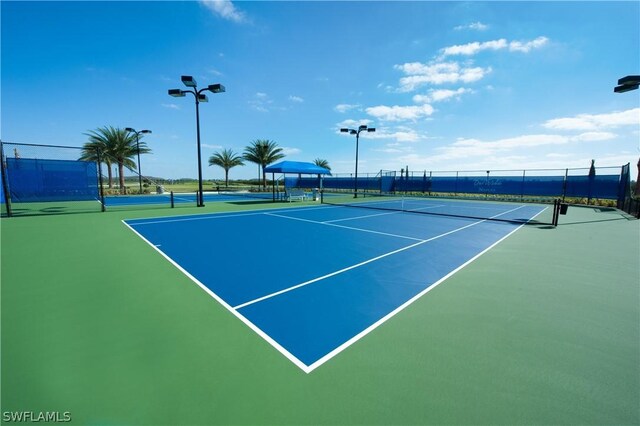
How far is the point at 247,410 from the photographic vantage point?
242cm

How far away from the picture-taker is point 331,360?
10.2ft

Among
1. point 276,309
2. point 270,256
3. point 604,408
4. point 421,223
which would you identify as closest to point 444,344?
point 604,408

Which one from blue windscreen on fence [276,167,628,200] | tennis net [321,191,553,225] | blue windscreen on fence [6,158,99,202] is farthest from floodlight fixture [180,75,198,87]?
blue windscreen on fence [276,167,628,200]

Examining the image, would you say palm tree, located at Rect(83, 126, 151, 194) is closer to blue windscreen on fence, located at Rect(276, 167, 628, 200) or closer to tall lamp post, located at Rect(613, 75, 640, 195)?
blue windscreen on fence, located at Rect(276, 167, 628, 200)

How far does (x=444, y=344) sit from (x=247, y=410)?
2449 millimetres

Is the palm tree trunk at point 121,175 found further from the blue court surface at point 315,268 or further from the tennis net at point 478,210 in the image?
the blue court surface at point 315,268

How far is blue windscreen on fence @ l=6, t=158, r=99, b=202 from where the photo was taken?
14219mm

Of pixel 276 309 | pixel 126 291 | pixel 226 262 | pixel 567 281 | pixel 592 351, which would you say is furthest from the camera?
pixel 226 262

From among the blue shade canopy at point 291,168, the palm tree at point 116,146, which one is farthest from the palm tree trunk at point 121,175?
the blue shade canopy at point 291,168

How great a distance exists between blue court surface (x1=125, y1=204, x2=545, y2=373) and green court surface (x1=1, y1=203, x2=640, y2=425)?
0.92 feet

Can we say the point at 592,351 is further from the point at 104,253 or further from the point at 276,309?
the point at 104,253

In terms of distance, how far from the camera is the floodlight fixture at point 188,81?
52.1 ft

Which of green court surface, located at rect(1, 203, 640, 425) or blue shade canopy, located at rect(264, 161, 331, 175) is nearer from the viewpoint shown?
green court surface, located at rect(1, 203, 640, 425)

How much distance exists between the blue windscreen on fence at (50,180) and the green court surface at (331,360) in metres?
12.6
